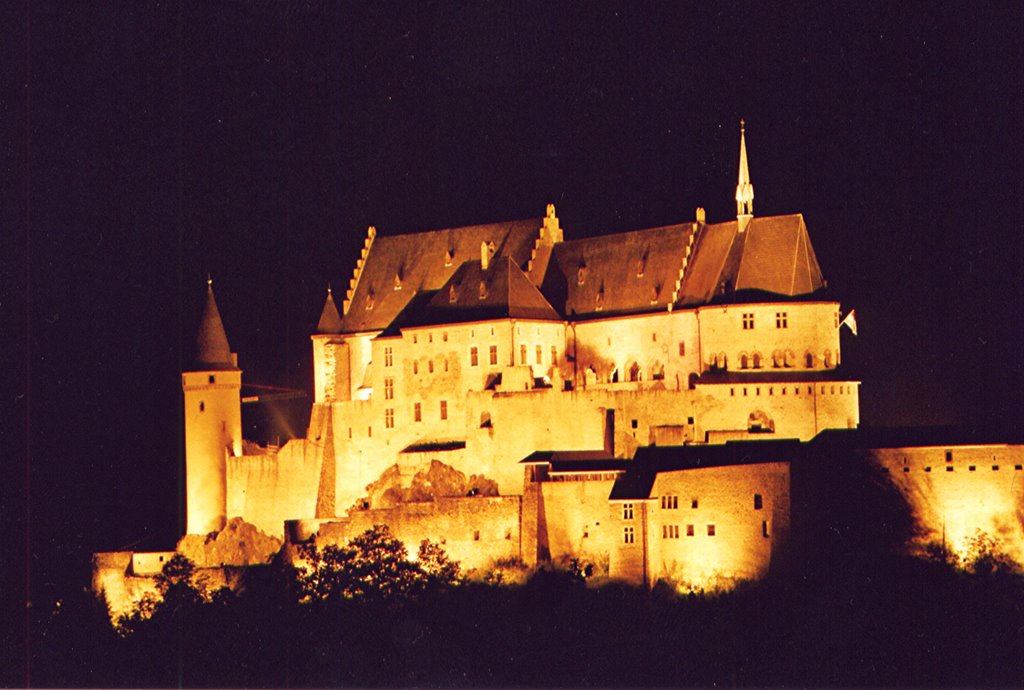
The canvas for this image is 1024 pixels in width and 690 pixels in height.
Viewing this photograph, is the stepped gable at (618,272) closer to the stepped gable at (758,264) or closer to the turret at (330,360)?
the stepped gable at (758,264)

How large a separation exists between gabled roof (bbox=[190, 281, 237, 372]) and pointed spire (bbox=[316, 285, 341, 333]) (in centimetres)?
395

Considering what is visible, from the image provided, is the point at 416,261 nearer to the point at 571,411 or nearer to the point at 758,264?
the point at 571,411

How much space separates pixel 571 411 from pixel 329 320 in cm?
1422

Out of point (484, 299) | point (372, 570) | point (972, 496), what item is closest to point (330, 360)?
point (484, 299)

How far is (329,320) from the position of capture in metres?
102

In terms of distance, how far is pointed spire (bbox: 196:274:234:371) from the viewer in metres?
97.2

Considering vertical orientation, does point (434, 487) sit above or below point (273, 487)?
below

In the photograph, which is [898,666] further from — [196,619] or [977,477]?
[196,619]

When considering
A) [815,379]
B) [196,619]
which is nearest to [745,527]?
[815,379]

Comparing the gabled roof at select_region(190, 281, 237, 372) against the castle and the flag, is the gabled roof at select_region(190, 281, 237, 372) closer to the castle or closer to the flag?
the castle

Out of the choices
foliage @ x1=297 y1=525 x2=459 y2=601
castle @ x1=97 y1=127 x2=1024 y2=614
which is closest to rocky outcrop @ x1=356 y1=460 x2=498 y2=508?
castle @ x1=97 y1=127 x2=1024 y2=614

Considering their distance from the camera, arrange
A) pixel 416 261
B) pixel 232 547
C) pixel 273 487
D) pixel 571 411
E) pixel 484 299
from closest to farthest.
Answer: pixel 571 411, pixel 232 547, pixel 484 299, pixel 273 487, pixel 416 261

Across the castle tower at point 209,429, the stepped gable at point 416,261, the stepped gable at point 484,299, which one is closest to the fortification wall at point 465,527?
the stepped gable at point 484,299

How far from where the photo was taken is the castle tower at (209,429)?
9631 cm
